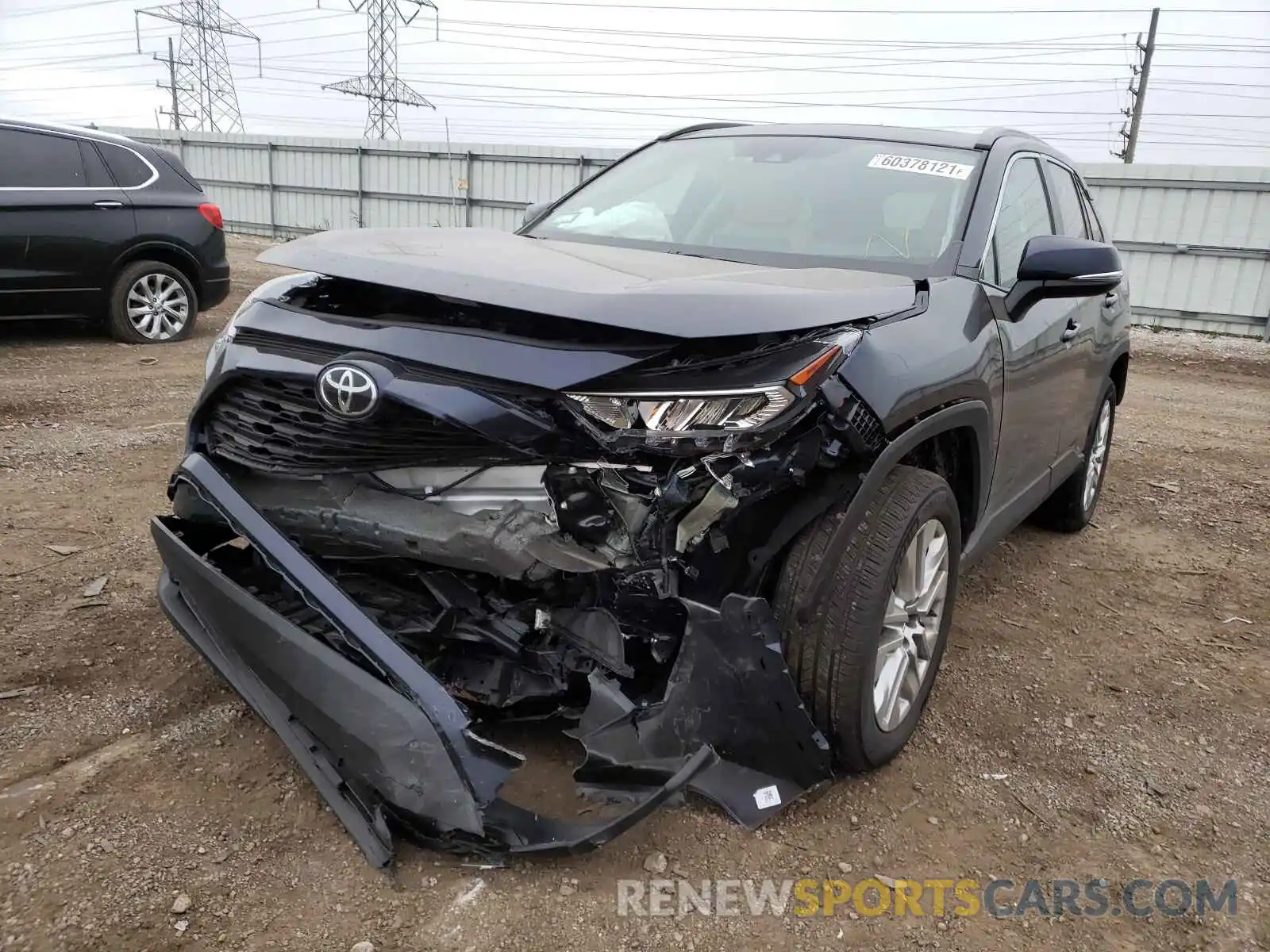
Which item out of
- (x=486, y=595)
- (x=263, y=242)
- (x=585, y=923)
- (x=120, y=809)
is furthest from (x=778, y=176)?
(x=263, y=242)

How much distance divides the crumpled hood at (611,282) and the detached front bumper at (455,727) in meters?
0.62

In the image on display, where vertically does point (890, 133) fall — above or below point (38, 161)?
above

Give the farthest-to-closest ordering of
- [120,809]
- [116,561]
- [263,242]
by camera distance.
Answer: [263,242]
[116,561]
[120,809]

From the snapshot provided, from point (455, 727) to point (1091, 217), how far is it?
417 cm

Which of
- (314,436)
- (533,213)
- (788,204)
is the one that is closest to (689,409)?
(314,436)

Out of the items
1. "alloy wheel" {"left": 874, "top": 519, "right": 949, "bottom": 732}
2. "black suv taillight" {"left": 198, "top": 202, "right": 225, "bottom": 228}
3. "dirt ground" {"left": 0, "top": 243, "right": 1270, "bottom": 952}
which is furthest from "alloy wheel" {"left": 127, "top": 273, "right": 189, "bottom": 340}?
"alloy wheel" {"left": 874, "top": 519, "right": 949, "bottom": 732}

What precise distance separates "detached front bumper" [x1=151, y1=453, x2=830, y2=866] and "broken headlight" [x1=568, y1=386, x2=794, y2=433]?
40 centimetres

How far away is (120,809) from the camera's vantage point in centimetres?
216

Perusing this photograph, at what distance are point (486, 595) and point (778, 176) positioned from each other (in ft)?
6.39

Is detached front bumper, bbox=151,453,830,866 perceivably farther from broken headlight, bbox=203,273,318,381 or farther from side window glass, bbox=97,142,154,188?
side window glass, bbox=97,142,154,188

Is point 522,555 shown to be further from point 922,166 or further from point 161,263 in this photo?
point 161,263

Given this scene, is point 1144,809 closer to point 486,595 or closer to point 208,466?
point 486,595

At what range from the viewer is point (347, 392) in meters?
2.04

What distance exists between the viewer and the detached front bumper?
75.0 inches
